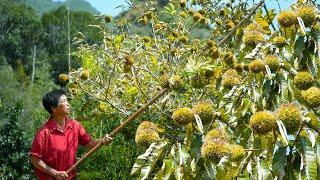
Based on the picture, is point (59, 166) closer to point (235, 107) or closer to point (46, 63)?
point (235, 107)

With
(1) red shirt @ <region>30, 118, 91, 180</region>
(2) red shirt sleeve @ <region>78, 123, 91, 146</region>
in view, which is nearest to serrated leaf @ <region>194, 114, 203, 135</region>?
(1) red shirt @ <region>30, 118, 91, 180</region>

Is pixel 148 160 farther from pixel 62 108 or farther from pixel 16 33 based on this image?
pixel 16 33

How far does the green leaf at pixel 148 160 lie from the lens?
5.32 ft

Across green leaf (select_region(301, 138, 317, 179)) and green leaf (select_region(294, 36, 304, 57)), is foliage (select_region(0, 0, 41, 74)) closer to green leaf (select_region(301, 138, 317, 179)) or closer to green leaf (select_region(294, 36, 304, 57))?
green leaf (select_region(294, 36, 304, 57))

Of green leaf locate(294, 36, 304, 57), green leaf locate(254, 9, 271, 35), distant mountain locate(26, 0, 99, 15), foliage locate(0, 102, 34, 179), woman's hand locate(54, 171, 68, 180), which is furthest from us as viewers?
distant mountain locate(26, 0, 99, 15)

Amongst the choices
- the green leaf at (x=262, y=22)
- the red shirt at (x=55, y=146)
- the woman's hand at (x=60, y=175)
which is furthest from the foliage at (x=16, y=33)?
the green leaf at (x=262, y=22)

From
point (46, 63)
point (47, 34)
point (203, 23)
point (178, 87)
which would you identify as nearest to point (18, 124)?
point (203, 23)

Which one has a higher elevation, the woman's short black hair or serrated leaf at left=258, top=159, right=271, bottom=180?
serrated leaf at left=258, top=159, right=271, bottom=180

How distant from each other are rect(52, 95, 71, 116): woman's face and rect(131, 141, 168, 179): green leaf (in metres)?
2.07

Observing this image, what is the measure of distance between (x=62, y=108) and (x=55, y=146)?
0.24 meters

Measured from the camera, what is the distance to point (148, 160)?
64.6 inches

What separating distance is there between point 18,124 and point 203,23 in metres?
8.14

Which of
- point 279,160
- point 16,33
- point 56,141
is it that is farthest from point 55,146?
point 16,33

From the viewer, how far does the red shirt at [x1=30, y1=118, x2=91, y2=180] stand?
3.54 metres
